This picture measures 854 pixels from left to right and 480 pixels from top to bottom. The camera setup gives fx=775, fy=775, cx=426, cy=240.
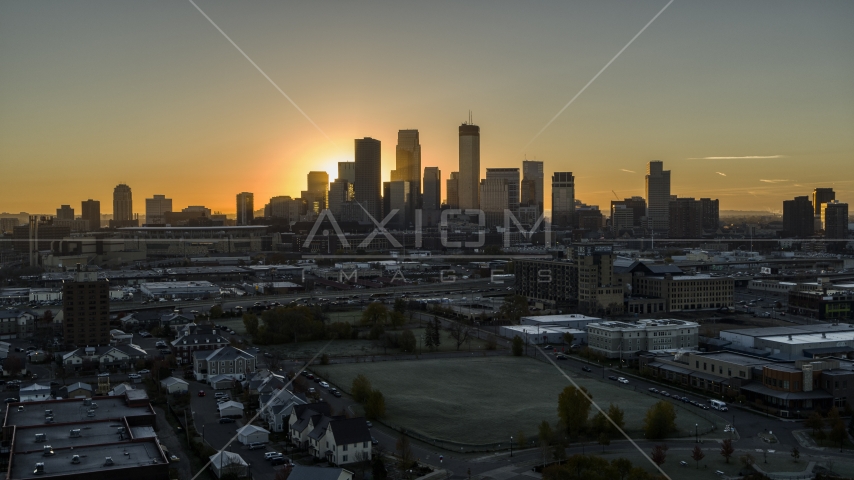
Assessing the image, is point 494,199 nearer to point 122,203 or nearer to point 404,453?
point 122,203

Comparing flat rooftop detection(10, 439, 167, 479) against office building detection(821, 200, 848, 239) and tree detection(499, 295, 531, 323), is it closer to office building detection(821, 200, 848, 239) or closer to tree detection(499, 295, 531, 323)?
tree detection(499, 295, 531, 323)

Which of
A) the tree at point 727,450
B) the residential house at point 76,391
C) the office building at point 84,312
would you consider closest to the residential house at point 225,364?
the residential house at point 76,391

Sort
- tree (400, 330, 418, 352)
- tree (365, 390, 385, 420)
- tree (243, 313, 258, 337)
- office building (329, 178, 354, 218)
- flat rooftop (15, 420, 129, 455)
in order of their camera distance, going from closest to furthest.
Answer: flat rooftop (15, 420, 129, 455) → tree (365, 390, 385, 420) → tree (400, 330, 418, 352) → tree (243, 313, 258, 337) → office building (329, 178, 354, 218)

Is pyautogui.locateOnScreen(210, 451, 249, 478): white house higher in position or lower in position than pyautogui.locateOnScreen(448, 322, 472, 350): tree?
lower

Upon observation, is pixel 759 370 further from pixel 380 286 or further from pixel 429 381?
pixel 380 286

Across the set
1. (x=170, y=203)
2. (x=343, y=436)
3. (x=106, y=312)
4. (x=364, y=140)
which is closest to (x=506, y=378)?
(x=343, y=436)

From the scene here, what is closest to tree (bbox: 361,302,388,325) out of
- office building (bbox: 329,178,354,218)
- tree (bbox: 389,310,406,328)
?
tree (bbox: 389,310,406,328)

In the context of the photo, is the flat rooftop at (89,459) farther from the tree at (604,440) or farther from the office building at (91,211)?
the office building at (91,211)
